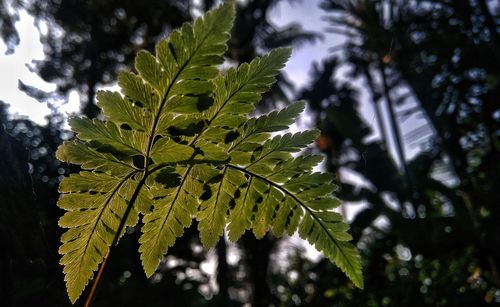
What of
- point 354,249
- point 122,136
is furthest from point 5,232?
point 354,249

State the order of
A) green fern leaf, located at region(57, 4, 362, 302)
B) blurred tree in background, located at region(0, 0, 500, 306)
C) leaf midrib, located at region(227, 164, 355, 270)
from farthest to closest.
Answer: blurred tree in background, located at region(0, 0, 500, 306) → leaf midrib, located at region(227, 164, 355, 270) → green fern leaf, located at region(57, 4, 362, 302)

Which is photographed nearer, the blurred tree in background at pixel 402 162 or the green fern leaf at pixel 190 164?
the green fern leaf at pixel 190 164

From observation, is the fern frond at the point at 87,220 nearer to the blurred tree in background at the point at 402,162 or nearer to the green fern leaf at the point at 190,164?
the green fern leaf at the point at 190,164

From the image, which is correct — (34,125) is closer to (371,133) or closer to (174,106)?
(174,106)

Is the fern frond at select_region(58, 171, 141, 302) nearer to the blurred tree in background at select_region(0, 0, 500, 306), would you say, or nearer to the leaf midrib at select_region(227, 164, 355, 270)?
the leaf midrib at select_region(227, 164, 355, 270)

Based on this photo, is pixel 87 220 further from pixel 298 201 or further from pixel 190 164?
pixel 298 201

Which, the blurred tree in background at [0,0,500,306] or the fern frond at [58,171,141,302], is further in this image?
the blurred tree in background at [0,0,500,306]

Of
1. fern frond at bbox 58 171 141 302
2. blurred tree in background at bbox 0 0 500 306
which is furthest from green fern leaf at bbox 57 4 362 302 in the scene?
blurred tree in background at bbox 0 0 500 306

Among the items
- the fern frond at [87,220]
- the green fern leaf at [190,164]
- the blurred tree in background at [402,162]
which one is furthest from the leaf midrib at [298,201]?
the blurred tree in background at [402,162]
